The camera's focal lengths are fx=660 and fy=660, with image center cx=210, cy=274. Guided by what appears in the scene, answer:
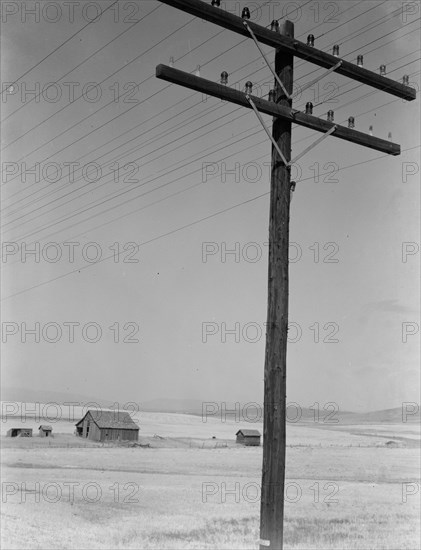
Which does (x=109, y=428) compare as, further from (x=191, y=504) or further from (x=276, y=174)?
(x=276, y=174)

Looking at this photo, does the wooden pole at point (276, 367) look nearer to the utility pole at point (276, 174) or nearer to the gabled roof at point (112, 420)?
the utility pole at point (276, 174)

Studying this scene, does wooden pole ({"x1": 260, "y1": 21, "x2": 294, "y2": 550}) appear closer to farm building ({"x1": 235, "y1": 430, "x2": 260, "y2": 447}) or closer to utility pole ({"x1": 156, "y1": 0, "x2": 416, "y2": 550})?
utility pole ({"x1": 156, "y1": 0, "x2": 416, "y2": 550})

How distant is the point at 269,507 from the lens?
9.28 meters

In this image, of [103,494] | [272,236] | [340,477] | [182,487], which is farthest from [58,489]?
[272,236]

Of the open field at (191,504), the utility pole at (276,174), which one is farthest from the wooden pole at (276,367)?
the open field at (191,504)

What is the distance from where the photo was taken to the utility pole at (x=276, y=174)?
934 centimetres

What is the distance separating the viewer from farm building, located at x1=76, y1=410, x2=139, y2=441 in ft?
219

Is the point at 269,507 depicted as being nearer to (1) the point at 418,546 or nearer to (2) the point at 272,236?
(2) the point at 272,236

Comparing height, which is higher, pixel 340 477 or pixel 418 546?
pixel 418 546

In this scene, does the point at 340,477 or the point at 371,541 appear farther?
the point at 340,477

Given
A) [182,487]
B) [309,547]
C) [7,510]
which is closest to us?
[309,547]

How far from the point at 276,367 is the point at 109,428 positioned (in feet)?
198

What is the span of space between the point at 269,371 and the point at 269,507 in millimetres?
1892

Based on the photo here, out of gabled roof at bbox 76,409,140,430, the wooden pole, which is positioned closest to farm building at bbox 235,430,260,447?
gabled roof at bbox 76,409,140,430
